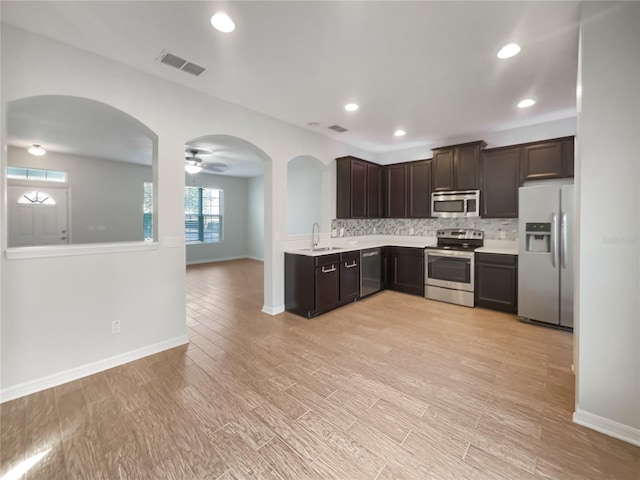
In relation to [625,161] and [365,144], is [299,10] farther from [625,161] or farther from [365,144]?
[365,144]

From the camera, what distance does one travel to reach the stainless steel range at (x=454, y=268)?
4.46 meters

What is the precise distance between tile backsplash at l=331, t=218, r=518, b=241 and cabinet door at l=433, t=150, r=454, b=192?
72 cm

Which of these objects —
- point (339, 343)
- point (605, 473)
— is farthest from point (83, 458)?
point (605, 473)

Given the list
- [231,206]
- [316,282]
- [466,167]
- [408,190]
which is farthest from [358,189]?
[231,206]

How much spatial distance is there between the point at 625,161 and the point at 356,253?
332 cm

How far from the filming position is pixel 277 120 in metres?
4.07

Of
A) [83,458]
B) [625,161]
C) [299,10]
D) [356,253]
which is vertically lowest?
[83,458]

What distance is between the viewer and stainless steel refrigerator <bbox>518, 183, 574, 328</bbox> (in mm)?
3484

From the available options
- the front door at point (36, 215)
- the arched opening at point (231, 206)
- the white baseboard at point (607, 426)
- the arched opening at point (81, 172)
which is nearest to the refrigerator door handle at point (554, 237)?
the white baseboard at point (607, 426)

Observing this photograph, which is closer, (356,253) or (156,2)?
(156,2)

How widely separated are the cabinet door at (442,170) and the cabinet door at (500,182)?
20.0 inches

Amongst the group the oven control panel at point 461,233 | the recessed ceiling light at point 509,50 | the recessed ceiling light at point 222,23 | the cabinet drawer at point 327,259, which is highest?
the recessed ceiling light at point 509,50

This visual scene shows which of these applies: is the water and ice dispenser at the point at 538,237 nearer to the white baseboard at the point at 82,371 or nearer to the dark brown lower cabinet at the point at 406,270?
the dark brown lower cabinet at the point at 406,270

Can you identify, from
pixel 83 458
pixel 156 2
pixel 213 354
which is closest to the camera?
pixel 83 458
